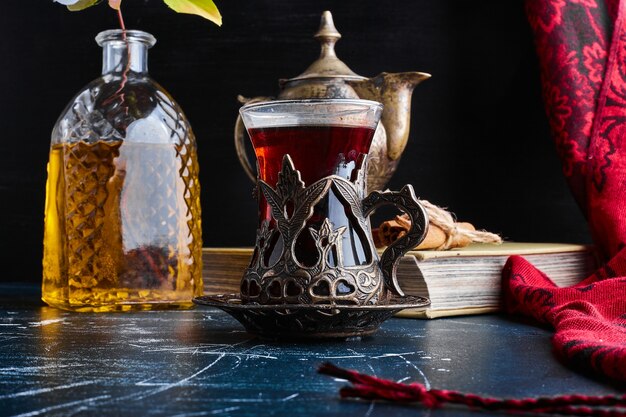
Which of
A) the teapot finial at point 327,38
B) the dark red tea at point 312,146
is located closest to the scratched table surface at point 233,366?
the dark red tea at point 312,146

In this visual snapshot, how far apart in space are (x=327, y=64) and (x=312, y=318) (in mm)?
621

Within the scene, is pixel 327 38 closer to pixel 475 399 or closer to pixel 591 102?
pixel 591 102

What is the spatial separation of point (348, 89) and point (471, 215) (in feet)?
1.35

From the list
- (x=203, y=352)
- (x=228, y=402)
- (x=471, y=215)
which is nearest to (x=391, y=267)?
(x=203, y=352)

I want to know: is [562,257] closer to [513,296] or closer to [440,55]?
[513,296]

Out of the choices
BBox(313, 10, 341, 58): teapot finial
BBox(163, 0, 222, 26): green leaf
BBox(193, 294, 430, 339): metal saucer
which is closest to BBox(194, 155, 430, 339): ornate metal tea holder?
BBox(193, 294, 430, 339): metal saucer

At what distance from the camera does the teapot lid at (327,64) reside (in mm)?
1297

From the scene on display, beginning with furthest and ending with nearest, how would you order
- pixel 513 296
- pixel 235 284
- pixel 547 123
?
1. pixel 547 123
2. pixel 235 284
3. pixel 513 296

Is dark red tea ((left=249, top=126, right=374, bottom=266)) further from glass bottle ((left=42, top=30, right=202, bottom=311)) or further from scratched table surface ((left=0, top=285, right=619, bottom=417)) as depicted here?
glass bottle ((left=42, top=30, right=202, bottom=311))

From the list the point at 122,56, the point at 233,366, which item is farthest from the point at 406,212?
the point at 122,56

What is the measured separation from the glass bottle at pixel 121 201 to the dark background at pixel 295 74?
0.45 meters

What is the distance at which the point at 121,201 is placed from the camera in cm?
110

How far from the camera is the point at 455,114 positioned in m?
1.57

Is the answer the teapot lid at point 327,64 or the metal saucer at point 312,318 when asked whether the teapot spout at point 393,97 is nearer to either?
the teapot lid at point 327,64
